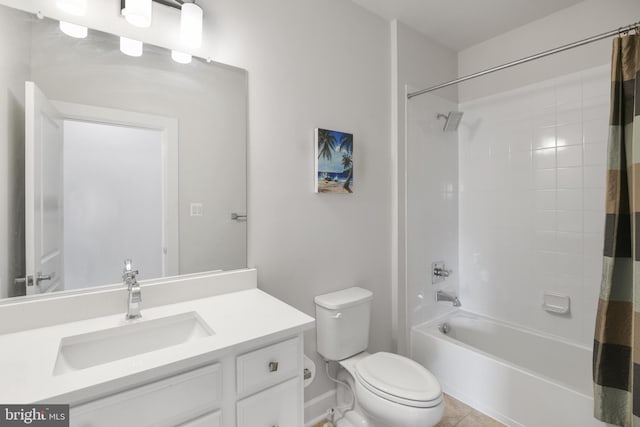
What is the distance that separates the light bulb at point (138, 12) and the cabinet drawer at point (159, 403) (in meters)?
1.29

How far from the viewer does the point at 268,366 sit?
38.9 inches

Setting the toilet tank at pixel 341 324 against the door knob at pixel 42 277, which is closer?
the door knob at pixel 42 277

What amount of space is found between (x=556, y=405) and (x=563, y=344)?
1.99 ft

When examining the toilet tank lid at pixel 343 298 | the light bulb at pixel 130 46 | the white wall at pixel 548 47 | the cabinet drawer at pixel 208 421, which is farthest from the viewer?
the white wall at pixel 548 47

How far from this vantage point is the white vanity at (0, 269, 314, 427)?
715 millimetres

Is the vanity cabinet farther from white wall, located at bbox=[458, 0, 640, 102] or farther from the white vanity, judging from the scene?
white wall, located at bbox=[458, 0, 640, 102]

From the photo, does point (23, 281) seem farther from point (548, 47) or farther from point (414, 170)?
point (548, 47)

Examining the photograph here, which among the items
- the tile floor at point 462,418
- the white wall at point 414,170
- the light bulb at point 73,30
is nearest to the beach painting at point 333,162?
the white wall at point 414,170

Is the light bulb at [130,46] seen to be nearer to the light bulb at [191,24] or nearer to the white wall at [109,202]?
the light bulb at [191,24]

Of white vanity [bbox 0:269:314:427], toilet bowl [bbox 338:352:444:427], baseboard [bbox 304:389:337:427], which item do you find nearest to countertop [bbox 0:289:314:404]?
white vanity [bbox 0:269:314:427]

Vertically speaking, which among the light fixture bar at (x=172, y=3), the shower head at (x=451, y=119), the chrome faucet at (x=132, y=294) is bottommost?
the chrome faucet at (x=132, y=294)

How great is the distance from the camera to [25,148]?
1.03 metres

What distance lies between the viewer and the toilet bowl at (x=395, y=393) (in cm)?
128

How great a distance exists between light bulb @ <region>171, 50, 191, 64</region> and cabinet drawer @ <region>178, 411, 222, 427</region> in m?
1.38
